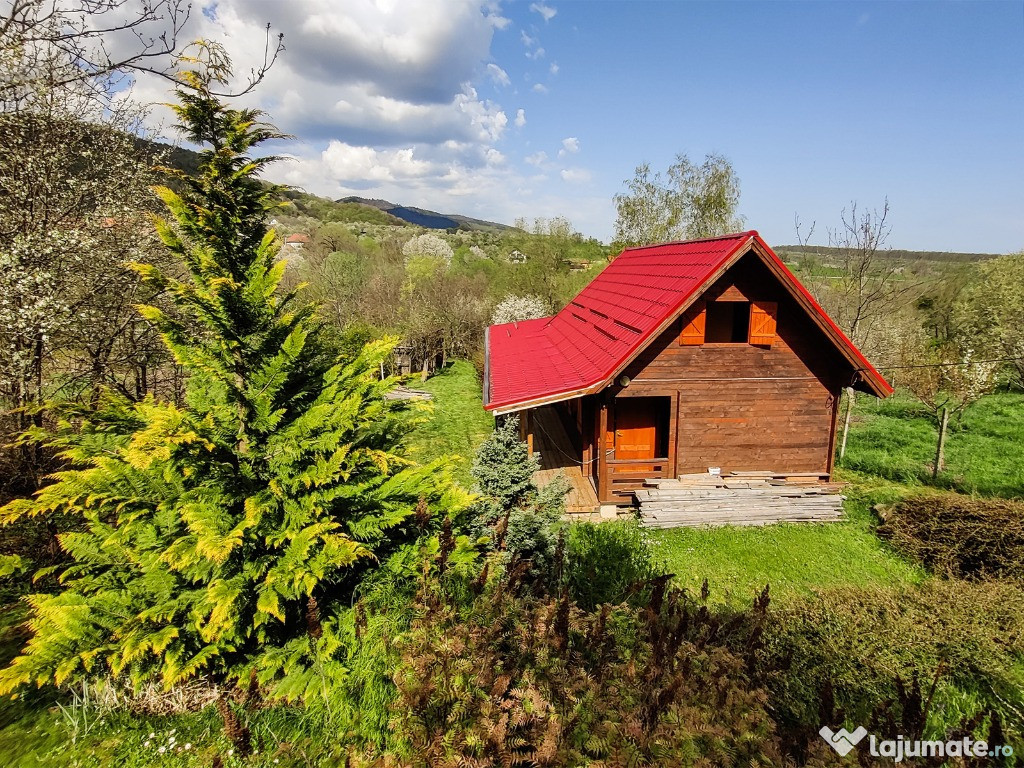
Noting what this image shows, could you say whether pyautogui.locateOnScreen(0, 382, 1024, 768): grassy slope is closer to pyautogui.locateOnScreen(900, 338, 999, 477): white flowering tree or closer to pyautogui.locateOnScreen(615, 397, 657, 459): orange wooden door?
pyautogui.locateOnScreen(900, 338, 999, 477): white flowering tree

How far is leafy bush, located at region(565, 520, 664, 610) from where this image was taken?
6153 mm

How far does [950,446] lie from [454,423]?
1733cm

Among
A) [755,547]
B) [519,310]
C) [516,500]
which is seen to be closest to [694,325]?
[755,547]

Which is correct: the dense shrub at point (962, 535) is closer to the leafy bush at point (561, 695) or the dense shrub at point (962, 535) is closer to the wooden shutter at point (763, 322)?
the wooden shutter at point (763, 322)

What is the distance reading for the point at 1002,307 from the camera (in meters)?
26.2

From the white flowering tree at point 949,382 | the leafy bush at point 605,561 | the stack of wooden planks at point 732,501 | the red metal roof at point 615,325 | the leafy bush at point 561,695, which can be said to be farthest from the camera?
the white flowering tree at point 949,382

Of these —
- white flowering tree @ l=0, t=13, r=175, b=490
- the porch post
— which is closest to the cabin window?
the porch post

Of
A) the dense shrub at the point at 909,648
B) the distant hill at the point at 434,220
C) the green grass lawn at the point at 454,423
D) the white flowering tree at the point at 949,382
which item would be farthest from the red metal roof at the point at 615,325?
the distant hill at the point at 434,220

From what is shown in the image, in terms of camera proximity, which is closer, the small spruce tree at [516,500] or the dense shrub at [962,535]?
the small spruce tree at [516,500]

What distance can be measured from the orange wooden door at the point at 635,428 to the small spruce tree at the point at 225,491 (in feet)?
22.3

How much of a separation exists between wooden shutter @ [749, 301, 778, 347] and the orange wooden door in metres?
2.79

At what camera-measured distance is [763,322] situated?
1046 centimetres

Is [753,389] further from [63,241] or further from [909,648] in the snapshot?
[63,241]

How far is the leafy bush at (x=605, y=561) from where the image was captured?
615 cm
